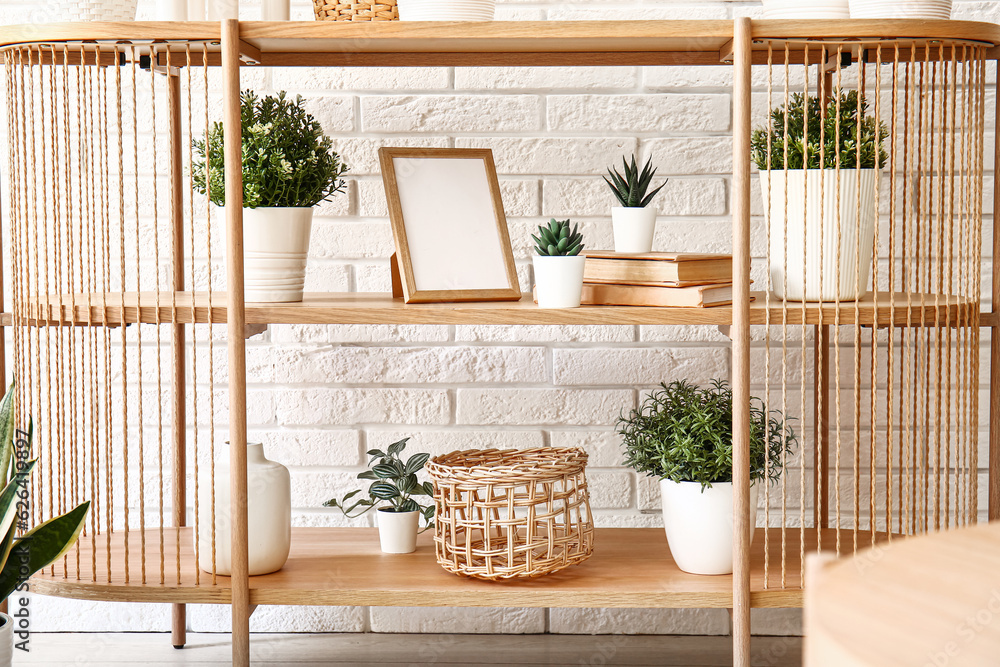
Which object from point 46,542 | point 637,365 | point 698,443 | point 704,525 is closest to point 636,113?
point 637,365

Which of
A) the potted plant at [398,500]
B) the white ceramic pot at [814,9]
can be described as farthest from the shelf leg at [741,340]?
the potted plant at [398,500]

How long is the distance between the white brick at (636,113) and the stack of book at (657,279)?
0.43m

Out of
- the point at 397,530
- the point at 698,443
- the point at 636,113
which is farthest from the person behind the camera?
the point at 636,113

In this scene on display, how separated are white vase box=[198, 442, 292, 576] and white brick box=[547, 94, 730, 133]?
2.72 ft

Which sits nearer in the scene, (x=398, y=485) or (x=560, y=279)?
(x=560, y=279)

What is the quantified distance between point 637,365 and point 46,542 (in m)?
1.02

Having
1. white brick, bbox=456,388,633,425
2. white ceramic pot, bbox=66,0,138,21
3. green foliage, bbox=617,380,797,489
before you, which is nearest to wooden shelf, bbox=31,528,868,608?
green foliage, bbox=617,380,797,489

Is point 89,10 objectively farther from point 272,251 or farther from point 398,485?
point 398,485

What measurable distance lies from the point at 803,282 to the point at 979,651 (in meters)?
0.87

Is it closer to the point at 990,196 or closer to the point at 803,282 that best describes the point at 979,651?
the point at 803,282

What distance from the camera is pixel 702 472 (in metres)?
1.34

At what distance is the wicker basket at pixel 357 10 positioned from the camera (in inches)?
52.3

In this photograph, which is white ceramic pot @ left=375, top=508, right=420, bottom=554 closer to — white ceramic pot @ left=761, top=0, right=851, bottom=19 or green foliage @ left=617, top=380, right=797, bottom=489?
green foliage @ left=617, top=380, right=797, bottom=489

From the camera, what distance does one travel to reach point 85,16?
4.23ft
